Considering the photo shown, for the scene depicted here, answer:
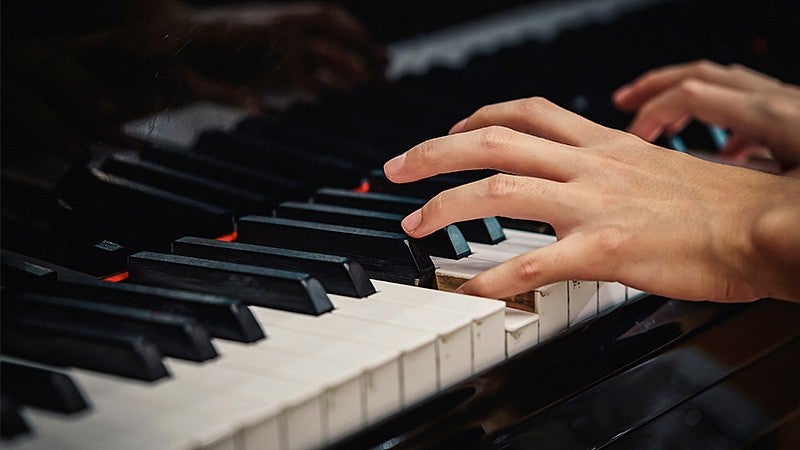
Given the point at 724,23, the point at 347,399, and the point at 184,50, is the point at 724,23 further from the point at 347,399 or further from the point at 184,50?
the point at 347,399

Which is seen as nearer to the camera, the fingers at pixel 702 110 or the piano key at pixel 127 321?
the piano key at pixel 127 321

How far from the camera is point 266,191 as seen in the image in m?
1.36

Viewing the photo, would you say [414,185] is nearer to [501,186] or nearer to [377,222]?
[377,222]

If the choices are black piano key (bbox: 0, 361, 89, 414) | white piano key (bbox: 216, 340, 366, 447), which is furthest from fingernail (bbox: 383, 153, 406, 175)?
black piano key (bbox: 0, 361, 89, 414)

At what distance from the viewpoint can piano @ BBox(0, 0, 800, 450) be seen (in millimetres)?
859

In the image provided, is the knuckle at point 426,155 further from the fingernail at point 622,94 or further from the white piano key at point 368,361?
the fingernail at point 622,94

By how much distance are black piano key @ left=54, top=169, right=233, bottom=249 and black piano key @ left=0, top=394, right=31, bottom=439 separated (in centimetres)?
37

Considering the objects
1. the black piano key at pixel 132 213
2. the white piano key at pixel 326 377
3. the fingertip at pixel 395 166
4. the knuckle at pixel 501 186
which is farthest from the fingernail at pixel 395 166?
the white piano key at pixel 326 377

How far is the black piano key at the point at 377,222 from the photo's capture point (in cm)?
120

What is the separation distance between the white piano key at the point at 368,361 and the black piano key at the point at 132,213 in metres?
0.31

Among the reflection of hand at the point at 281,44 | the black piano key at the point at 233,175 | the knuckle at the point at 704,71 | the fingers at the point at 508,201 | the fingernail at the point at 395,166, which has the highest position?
the reflection of hand at the point at 281,44

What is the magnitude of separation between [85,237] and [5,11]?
262 millimetres

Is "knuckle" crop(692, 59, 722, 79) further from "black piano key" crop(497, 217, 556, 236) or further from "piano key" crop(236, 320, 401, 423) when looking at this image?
"piano key" crop(236, 320, 401, 423)

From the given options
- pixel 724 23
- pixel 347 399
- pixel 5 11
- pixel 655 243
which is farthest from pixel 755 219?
pixel 724 23
